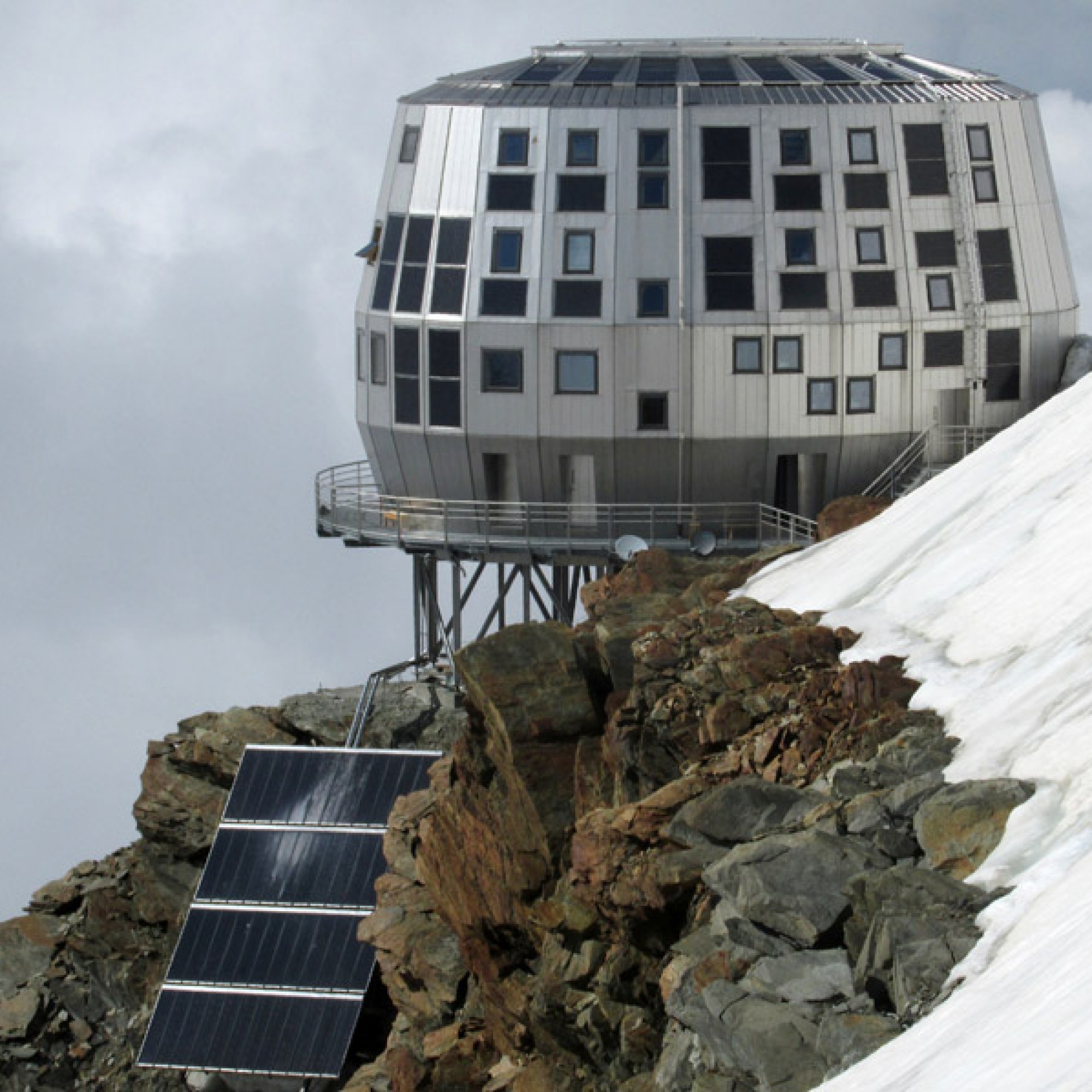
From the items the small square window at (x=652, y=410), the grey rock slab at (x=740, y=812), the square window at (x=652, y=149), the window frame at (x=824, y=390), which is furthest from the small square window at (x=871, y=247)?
the grey rock slab at (x=740, y=812)

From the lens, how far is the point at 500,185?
45656mm

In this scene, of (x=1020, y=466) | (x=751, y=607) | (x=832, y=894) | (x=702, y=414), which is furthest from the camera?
(x=702, y=414)

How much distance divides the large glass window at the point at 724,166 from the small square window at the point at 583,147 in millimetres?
2219

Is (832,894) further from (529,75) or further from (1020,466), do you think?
(529,75)

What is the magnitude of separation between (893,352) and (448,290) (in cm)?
937

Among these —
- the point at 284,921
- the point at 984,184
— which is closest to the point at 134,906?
the point at 284,921

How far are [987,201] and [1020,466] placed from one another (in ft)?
67.2

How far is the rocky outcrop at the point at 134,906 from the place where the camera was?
42.2 m

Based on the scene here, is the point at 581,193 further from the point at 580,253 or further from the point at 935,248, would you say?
the point at 935,248

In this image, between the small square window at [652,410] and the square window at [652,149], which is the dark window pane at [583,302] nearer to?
the small square window at [652,410]

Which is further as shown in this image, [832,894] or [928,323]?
[928,323]

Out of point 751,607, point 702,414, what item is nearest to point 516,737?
point 751,607

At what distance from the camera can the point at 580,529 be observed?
4594cm

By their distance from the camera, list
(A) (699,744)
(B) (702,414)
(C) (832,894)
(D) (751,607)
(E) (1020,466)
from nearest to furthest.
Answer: (C) (832,894) < (A) (699,744) < (D) (751,607) < (E) (1020,466) < (B) (702,414)
